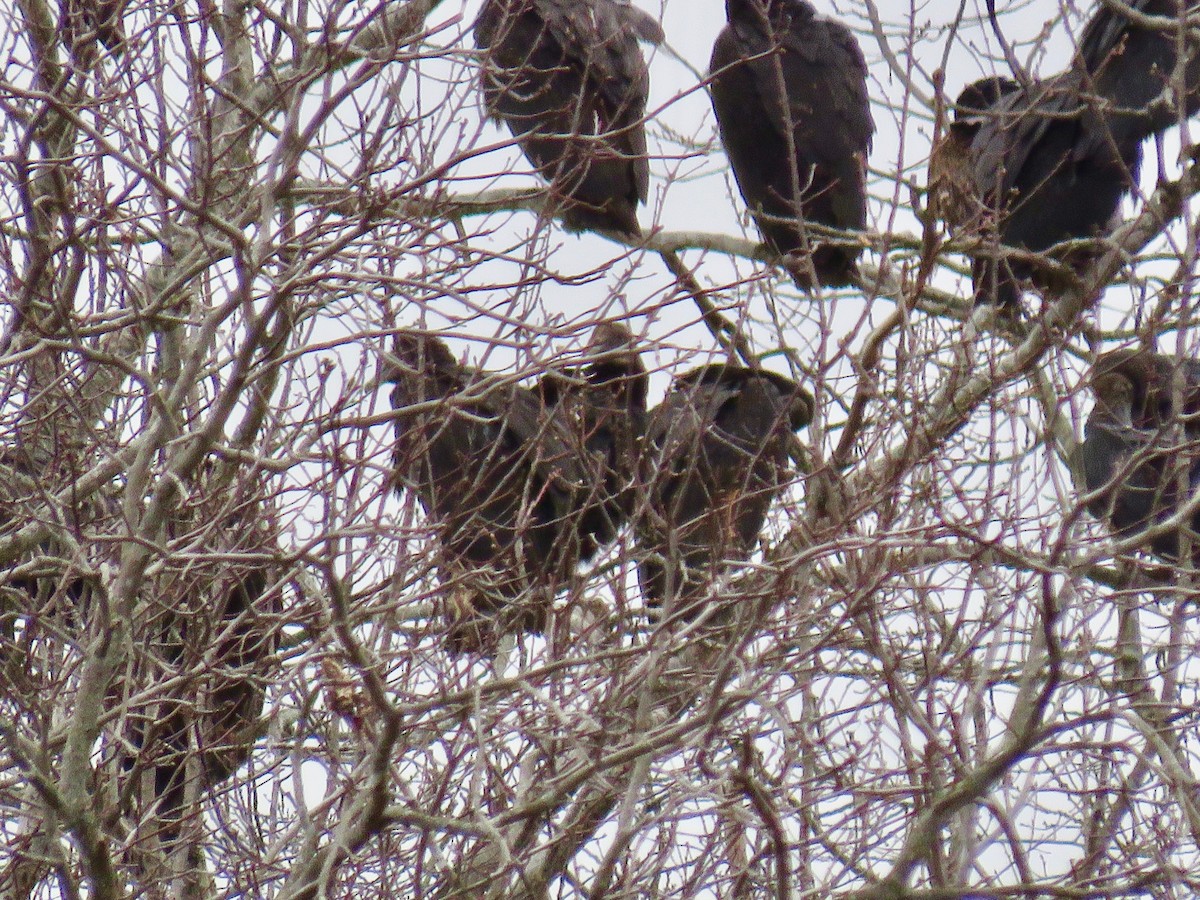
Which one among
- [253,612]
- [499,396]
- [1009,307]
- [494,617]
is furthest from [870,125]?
[253,612]

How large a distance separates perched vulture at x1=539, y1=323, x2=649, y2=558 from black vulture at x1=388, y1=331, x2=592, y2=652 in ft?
0.28

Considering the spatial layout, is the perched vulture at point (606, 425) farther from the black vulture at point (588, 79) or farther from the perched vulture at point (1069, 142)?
the perched vulture at point (1069, 142)

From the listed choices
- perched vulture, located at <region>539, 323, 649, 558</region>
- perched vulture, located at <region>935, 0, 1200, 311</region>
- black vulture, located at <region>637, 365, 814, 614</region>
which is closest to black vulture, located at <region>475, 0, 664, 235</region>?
perched vulture, located at <region>539, 323, 649, 558</region>

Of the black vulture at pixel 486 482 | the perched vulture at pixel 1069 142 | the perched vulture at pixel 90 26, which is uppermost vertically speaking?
the perched vulture at pixel 1069 142

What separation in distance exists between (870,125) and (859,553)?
429cm

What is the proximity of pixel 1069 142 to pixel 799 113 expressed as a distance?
4.34 ft

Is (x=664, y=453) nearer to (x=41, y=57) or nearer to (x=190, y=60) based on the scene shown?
(x=190, y=60)

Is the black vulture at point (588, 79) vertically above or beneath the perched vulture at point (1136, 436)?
above

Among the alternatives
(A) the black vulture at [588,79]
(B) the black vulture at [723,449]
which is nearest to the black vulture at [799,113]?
(A) the black vulture at [588,79]

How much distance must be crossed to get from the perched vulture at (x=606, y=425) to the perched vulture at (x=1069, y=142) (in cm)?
154

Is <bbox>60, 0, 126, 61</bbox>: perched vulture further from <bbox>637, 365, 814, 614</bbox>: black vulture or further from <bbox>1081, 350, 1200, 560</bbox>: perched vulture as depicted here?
<bbox>1081, 350, 1200, 560</bbox>: perched vulture

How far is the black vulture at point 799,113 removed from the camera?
757 centimetres

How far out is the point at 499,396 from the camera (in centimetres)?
662

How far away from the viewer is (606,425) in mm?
6961
